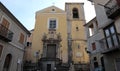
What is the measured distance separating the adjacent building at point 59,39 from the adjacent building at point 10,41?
16.2 feet

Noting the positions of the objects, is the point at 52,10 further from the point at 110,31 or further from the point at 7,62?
the point at 110,31

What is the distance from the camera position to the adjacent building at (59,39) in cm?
1890

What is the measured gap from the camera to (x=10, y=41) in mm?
12320

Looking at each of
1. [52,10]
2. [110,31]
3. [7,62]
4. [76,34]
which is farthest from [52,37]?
[110,31]

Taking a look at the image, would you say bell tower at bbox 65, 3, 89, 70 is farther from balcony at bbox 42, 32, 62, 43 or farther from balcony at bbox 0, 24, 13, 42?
balcony at bbox 0, 24, 13, 42

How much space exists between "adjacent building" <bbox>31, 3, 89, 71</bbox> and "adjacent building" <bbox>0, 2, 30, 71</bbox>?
4.94 metres

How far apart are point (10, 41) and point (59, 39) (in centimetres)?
1013

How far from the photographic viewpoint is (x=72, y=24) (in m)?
23.0

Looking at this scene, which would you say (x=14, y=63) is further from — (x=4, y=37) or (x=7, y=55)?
(x=4, y=37)

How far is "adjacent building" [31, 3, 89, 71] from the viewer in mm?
18902

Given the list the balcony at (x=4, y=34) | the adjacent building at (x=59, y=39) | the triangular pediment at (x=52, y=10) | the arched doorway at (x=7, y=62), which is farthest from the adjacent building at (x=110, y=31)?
the triangular pediment at (x=52, y=10)

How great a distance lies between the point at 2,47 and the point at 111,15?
10.2 meters

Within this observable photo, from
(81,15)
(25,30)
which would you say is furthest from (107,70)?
(81,15)

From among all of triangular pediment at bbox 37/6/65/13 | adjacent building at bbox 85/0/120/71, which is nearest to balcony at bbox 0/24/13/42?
adjacent building at bbox 85/0/120/71
